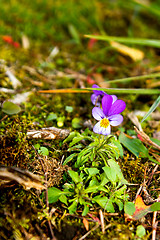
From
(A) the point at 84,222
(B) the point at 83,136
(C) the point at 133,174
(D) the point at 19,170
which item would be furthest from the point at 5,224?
(C) the point at 133,174

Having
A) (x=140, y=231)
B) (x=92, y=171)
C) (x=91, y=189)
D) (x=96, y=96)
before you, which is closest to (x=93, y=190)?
(x=91, y=189)

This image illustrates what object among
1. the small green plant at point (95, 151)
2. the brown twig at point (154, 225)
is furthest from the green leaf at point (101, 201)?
the brown twig at point (154, 225)

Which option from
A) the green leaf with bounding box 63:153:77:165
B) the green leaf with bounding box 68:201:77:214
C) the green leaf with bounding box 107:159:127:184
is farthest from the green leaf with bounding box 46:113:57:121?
the green leaf with bounding box 68:201:77:214

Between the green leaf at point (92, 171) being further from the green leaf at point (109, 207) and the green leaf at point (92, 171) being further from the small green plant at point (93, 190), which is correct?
the green leaf at point (109, 207)

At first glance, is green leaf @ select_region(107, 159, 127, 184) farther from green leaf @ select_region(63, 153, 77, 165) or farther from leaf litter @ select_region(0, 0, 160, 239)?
green leaf @ select_region(63, 153, 77, 165)

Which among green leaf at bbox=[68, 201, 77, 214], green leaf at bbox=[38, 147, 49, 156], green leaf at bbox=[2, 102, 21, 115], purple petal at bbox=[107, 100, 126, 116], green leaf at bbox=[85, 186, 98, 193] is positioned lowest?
green leaf at bbox=[68, 201, 77, 214]

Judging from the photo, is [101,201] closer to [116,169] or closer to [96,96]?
[116,169]
